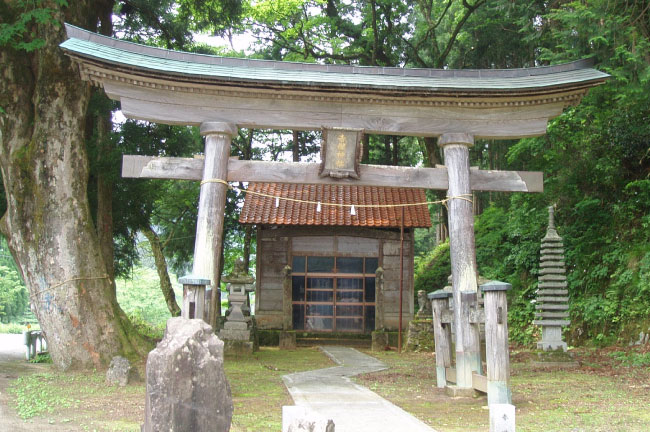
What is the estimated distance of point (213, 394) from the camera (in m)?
4.08

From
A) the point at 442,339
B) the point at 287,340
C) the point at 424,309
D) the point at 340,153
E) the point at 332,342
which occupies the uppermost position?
the point at 340,153

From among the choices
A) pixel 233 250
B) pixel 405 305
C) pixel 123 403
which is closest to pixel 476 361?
pixel 123 403

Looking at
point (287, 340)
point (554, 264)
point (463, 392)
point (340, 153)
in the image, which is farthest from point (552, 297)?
point (287, 340)

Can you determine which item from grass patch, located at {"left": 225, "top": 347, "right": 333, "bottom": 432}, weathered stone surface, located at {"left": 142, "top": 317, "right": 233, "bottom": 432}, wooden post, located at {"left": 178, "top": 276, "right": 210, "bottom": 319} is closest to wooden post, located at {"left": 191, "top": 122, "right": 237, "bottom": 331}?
wooden post, located at {"left": 178, "top": 276, "right": 210, "bottom": 319}

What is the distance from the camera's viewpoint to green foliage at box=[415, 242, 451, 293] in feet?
71.0

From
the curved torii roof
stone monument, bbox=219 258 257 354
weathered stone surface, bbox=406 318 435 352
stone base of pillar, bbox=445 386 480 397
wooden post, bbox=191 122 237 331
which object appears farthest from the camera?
weathered stone surface, bbox=406 318 435 352

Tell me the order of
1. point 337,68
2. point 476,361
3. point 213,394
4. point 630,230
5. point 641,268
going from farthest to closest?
point 630,230 → point 641,268 → point 337,68 → point 476,361 → point 213,394

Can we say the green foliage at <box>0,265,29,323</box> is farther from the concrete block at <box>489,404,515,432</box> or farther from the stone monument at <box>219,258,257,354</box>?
the concrete block at <box>489,404,515,432</box>

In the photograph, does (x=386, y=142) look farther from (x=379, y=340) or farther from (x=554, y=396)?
(x=554, y=396)

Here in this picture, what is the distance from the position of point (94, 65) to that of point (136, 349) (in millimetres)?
4997

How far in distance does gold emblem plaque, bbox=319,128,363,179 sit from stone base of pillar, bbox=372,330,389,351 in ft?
25.8

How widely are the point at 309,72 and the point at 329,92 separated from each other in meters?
0.80

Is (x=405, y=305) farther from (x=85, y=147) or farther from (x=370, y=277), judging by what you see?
(x=85, y=147)

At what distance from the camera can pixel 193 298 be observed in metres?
7.96
